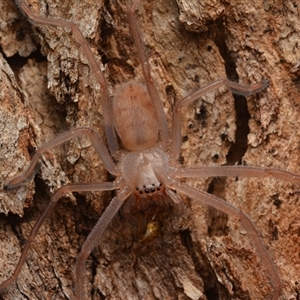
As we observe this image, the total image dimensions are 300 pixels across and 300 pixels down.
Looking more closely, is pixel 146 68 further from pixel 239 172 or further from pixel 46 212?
pixel 46 212

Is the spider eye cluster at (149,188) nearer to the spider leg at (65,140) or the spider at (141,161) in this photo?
the spider at (141,161)

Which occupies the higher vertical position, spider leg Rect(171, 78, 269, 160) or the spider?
spider leg Rect(171, 78, 269, 160)

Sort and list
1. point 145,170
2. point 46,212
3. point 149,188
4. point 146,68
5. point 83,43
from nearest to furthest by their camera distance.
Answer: point 46,212 → point 83,43 → point 146,68 → point 149,188 → point 145,170

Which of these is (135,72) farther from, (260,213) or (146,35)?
(260,213)

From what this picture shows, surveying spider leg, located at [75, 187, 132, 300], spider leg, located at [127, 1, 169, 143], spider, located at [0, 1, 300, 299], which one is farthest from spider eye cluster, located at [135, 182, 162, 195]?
spider leg, located at [127, 1, 169, 143]

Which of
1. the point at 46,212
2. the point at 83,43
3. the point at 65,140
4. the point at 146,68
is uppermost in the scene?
the point at 146,68

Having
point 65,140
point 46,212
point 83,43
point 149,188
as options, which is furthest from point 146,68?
point 46,212

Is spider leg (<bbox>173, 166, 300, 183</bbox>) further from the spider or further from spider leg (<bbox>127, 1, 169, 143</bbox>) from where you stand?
spider leg (<bbox>127, 1, 169, 143</bbox>)
